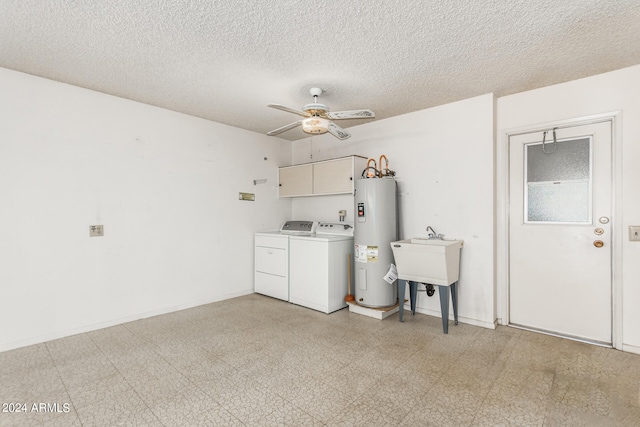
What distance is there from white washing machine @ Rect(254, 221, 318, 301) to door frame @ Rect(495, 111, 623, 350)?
231 cm

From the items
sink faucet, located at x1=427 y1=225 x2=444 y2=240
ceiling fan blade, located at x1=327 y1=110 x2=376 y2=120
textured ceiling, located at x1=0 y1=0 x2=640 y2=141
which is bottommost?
sink faucet, located at x1=427 y1=225 x2=444 y2=240

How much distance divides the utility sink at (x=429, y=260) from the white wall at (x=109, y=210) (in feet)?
7.67

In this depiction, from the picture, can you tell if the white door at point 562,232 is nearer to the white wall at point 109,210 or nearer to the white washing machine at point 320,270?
the white washing machine at point 320,270

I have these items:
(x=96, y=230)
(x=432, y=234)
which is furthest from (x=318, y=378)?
(x=96, y=230)

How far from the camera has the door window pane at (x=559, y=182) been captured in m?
2.92

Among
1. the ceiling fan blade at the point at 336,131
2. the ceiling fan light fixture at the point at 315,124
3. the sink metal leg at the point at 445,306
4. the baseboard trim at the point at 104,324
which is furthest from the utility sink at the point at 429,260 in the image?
the baseboard trim at the point at 104,324

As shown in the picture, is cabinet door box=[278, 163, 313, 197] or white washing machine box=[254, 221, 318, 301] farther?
cabinet door box=[278, 163, 313, 197]

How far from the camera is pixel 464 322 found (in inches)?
135

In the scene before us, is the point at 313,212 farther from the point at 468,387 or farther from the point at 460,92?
the point at 468,387

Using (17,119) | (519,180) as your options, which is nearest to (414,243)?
(519,180)

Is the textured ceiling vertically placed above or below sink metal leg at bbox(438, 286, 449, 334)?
above

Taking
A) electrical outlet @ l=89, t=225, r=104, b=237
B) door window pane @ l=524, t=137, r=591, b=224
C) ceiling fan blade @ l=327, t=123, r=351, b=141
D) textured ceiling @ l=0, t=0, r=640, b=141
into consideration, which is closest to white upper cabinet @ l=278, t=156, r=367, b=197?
ceiling fan blade @ l=327, t=123, r=351, b=141

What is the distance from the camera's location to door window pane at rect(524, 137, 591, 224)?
2916mm

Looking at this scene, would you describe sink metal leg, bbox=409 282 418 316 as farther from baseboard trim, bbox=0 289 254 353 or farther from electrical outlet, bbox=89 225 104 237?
electrical outlet, bbox=89 225 104 237
